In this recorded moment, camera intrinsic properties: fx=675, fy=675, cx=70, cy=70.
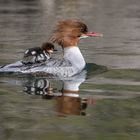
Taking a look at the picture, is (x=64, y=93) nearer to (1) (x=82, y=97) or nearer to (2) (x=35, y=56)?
(1) (x=82, y=97)

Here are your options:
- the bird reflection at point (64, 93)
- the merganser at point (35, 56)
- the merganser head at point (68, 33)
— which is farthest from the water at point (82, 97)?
the merganser head at point (68, 33)

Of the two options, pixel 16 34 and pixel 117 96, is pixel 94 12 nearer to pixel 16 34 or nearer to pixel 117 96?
pixel 16 34

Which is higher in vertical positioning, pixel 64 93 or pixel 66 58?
pixel 66 58

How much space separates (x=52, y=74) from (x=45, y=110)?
3147 millimetres

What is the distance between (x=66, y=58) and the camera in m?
13.1

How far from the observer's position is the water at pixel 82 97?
8.33m

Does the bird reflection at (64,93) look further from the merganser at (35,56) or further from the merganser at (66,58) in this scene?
the merganser at (35,56)

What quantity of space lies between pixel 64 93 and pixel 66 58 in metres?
2.27

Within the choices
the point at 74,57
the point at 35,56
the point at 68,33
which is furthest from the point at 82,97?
the point at 68,33

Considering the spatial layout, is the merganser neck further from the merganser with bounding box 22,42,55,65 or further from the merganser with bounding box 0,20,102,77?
the merganser with bounding box 22,42,55,65

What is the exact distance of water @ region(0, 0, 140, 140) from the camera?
8.33 m

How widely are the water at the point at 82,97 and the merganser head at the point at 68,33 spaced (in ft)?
2.37

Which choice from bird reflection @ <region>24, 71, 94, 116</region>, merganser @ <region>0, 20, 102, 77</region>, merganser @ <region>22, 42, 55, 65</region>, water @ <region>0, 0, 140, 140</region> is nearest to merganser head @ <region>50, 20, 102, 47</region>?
merganser @ <region>0, 20, 102, 77</region>

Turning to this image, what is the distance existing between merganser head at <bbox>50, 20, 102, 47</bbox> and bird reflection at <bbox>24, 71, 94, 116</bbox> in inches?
34.5
